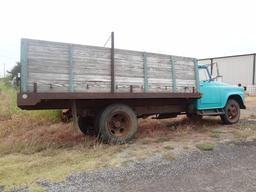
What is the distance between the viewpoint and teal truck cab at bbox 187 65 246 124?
1036 cm

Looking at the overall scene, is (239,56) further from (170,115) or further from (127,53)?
(127,53)

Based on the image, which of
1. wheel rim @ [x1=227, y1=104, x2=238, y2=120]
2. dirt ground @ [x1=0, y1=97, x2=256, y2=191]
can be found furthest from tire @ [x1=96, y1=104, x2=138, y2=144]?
wheel rim @ [x1=227, y1=104, x2=238, y2=120]

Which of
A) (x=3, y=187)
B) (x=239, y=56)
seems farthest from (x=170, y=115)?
(x=239, y=56)

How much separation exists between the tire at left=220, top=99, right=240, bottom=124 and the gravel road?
14.1ft

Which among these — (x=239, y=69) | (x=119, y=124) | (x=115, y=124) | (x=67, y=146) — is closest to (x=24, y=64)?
(x=67, y=146)

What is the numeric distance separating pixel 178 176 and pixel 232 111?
21.3ft

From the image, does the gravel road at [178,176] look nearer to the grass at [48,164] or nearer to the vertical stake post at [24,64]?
the grass at [48,164]

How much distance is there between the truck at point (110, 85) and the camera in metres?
6.97

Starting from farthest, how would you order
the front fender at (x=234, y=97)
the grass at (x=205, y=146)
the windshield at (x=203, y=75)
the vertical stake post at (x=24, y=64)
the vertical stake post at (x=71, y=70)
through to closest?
the front fender at (x=234, y=97) < the windshield at (x=203, y=75) < the grass at (x=205, y=146) < the vertical stake post at (x=71, y=70) < the vertical stake post at (x=24, y=64)

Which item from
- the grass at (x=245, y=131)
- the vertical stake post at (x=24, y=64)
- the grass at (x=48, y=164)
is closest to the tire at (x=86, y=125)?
the grass at (x=48, y=164)

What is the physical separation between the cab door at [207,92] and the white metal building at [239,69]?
910 inches

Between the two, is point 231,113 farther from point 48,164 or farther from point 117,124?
point 48,164

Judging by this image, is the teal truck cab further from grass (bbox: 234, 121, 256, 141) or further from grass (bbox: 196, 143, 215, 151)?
grass (bbox: 196, 143, 215, 151)

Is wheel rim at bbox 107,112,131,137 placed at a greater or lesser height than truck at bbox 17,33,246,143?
lesser
